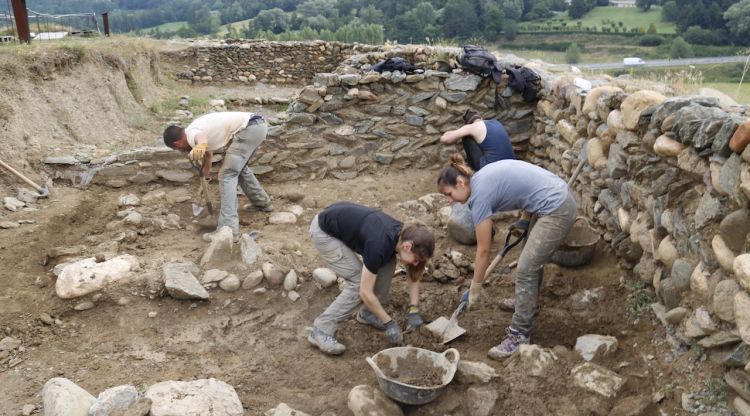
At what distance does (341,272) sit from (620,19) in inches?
998

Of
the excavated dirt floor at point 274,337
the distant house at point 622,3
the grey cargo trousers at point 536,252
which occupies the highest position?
the distant house at point 622,3

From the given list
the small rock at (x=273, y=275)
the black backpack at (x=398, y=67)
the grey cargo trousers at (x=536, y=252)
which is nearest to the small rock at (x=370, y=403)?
the grey cargo trousers at (x=536, y=252)

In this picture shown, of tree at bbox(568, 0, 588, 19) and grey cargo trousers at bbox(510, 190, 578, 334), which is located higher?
tree at bbox(568, 0, 588, 19)

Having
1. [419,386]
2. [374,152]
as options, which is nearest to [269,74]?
[374,152]

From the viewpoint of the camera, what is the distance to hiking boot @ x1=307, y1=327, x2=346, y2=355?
3777 mm

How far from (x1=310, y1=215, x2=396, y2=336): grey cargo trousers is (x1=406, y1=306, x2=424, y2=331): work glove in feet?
1.10

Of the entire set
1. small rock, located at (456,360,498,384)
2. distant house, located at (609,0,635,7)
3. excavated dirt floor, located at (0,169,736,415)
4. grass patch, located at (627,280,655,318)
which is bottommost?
excavated dirt floor, located at (0,169,736,415)

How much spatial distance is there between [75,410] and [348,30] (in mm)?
21355

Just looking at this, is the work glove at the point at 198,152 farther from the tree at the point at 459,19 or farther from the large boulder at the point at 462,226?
the tree at the point at 459,19

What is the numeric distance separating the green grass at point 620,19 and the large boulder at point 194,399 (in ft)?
62.4

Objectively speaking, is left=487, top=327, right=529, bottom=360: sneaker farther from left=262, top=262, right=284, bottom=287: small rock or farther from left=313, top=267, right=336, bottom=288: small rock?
left=262, top=262, right=284, bottom=287: small rock

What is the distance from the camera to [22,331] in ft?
13.1

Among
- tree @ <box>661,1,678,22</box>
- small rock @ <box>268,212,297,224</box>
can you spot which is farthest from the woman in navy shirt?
tree @ <box>661,1,678,22</box>

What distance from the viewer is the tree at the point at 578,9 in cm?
2853
